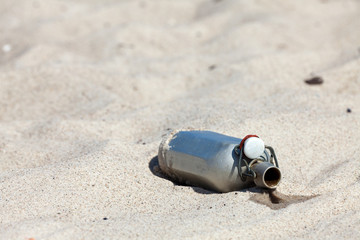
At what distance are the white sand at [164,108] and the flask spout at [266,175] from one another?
0.09 meters

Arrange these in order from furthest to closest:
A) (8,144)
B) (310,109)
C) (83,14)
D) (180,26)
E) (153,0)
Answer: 1. (153,0)
2. (83,14)
3. (180,26)
4. (310,109)
5. (8,144)

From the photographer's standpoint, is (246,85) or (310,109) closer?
(310,109)

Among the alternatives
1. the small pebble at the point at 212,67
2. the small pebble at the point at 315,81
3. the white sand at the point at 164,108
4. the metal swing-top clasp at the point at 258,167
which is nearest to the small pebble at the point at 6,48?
the white sand at the point at 164,108

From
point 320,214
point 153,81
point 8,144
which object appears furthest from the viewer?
point 153,81

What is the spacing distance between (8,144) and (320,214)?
2129 millimetres

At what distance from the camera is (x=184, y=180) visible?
3.09 meters

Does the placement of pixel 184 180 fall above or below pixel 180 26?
above

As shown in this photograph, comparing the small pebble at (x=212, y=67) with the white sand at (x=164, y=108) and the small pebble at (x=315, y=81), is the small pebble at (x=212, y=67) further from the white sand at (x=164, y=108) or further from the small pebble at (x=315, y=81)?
the small pebble at (x=315, y=81)

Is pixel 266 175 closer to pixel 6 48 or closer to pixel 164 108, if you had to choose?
pixel 164 108

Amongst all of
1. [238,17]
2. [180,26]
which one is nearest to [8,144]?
[180,26]

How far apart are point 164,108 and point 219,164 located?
5.01 feet

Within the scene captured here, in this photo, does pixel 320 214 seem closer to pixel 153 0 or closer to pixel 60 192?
pixel 60 192

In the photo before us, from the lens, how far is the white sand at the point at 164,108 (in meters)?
2.71

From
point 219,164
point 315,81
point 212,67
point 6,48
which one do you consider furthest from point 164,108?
point 6,48
